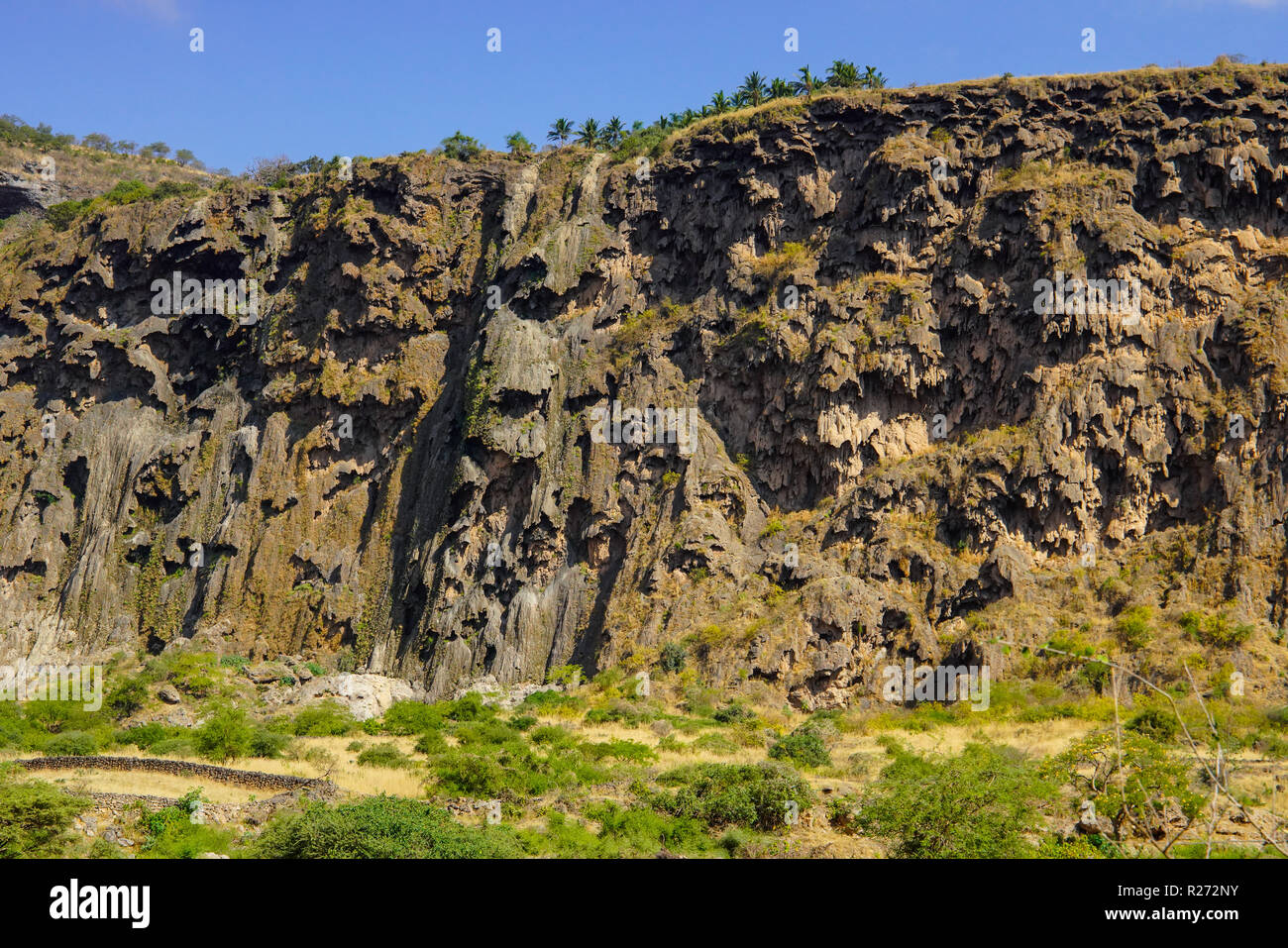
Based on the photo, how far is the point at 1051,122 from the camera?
56.5 meters

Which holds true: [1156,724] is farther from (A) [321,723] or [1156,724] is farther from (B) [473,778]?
(A) [321,723]

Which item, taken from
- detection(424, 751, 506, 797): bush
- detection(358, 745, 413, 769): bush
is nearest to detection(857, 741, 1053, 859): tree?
detection(424, 751, 506, 797): bush

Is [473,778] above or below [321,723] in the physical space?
above

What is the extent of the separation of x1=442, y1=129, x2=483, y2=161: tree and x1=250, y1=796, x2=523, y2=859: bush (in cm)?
5315

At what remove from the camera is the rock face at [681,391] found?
4766cm

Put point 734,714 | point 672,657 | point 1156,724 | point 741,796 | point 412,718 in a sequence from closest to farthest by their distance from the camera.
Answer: point 741,796
point 1156,724
point 734,714
point 412,718
point 672,657

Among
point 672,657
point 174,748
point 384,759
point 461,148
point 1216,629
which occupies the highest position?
point 461,148

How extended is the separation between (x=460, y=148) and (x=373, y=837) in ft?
184

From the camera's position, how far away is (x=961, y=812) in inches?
939

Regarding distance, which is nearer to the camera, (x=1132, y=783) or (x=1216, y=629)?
(x=1132, y=783)

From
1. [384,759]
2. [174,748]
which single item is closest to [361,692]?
[174,748]

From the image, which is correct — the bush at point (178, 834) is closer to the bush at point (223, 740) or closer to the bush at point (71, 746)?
→ the bush at point (223, 740)
